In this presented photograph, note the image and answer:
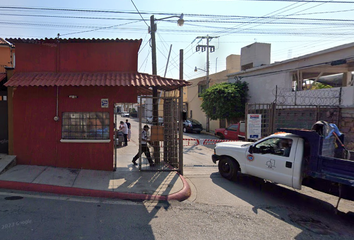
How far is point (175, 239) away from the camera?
13.3ft

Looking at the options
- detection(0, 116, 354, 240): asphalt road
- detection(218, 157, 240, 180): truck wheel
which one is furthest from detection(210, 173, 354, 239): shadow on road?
detection(218, 157, 240, 180): truck wheel

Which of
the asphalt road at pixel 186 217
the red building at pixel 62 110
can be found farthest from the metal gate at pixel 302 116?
the red building at pixel 62 110

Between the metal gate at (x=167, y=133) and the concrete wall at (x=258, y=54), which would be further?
the concrete wall at (x=258, y=54)

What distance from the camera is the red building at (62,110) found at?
7.53 metres

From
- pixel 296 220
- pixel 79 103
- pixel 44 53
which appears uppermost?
pixel 44 53

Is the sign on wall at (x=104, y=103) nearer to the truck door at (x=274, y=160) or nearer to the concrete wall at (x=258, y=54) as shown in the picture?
the truck door at (x=274, y=160)

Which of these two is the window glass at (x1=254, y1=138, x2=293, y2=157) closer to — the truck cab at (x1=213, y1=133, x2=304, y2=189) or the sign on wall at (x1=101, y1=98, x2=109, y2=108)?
the truck cab at (x1=213, y1=133, x2=304, y2=189)

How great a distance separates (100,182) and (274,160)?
4.75 m

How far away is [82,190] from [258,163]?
15.6 ft

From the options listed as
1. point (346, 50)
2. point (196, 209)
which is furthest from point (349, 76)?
point (196, 209)

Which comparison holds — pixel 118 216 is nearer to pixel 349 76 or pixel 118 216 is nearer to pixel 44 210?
pixel 44 210

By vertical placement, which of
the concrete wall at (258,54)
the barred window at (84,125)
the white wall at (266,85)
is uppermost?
the concrete wall at (258,54)

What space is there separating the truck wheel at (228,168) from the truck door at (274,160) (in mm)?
542

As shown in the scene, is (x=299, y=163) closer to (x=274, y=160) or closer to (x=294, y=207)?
(x=274, y=160)
